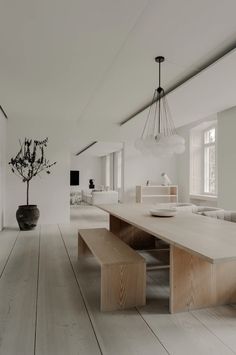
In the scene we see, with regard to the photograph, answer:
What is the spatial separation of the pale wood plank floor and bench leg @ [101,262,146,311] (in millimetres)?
81

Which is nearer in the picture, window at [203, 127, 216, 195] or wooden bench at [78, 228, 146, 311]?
wooden bench at [78, 228, 146, 311]

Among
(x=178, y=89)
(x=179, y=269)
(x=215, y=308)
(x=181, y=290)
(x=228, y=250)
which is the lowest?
(x=215, y=308)

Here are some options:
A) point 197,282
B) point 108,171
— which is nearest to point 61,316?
point 197,282

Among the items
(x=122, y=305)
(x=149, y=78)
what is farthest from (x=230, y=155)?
(x=122, y=305)

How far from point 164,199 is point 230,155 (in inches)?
121

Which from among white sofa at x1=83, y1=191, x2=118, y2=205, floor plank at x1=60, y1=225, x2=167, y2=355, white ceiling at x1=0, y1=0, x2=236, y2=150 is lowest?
floor plank at x1=60, y1=225, x2=167, y2=355

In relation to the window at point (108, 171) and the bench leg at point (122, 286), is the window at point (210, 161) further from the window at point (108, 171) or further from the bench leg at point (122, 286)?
the window at point (108, 171)

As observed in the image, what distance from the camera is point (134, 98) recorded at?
4.72 metres

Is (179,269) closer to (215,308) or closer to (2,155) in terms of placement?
(215,308)

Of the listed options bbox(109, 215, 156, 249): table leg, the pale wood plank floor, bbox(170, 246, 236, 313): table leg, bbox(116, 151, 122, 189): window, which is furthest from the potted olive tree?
bbox(116, 151, 122, 189): window

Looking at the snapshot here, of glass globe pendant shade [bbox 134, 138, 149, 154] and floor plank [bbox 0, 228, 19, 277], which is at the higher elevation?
glass globe pendant shade [bbox 134, 138, 149, 154]

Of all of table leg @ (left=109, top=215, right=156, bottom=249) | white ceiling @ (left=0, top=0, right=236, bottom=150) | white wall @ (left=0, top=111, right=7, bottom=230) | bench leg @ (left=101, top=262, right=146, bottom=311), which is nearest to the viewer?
bench leg @ (left=101, top=262, right=146, bottom=311)

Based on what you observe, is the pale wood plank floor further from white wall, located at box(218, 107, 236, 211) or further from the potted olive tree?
white wall, located at box(218, 107, 236, 211)

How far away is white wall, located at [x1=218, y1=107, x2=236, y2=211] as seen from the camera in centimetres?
526
